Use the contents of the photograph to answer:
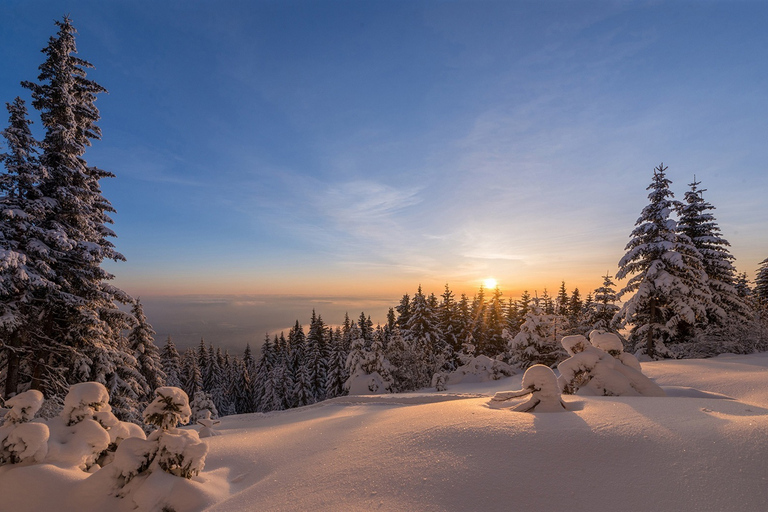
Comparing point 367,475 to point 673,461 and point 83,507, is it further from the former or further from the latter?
point 83,507

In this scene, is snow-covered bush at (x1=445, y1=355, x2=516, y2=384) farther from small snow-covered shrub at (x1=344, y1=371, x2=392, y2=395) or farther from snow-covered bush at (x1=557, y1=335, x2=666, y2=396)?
snow-covered bush at (x1=557, y1=335, x2=666, y2=396)

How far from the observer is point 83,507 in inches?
157

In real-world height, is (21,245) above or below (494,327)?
above

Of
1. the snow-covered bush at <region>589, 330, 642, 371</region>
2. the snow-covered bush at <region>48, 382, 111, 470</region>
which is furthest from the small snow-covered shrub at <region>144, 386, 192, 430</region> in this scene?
the snow-covered bush at <region>589, 330, 642, 371</region>

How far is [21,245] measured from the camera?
33.1ft

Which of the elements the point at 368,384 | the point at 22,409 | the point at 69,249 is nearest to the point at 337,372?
the point at 368,384

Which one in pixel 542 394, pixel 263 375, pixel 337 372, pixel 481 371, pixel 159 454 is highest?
pixel 542 394

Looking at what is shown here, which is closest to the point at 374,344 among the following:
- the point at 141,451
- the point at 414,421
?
the point at 414,421

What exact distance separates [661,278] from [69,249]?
85.4ft

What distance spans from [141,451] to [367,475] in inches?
118

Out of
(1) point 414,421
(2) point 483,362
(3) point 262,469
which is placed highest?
(1) point 414,421

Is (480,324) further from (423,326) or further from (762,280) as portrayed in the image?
(762,280)

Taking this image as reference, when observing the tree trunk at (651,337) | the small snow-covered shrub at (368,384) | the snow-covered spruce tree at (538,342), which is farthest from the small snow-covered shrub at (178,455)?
the tree trunk at (651,337)

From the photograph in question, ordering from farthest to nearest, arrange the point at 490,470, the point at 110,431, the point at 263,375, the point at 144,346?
the point at 263,375
the point at 144,346
the point at 110,431
the point at 490,470
